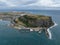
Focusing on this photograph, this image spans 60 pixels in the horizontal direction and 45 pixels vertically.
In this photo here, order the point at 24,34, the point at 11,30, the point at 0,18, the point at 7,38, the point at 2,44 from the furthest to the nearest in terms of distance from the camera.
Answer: the point at 0,18
the point at 11,30
the point at 24,34
the point at 7,38
the point at 2,44

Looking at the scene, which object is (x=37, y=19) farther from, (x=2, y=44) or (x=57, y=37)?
(x=2, y=44)

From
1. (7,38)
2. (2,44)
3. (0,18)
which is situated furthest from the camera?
(0,18)

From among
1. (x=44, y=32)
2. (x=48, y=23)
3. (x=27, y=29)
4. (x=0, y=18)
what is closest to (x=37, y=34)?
(x=44, y=32)

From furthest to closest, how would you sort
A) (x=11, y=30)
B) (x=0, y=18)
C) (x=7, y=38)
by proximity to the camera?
(x=0, y=18) < (x=11, y=30) < (x=7, y=38)

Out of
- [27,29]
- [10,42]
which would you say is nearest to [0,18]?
[27,29]

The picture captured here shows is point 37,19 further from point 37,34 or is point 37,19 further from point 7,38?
point 7,38

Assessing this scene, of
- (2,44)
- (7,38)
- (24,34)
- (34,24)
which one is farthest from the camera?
(34,24)

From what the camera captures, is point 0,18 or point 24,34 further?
point 0,18

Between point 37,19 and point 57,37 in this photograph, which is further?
point 37,19
